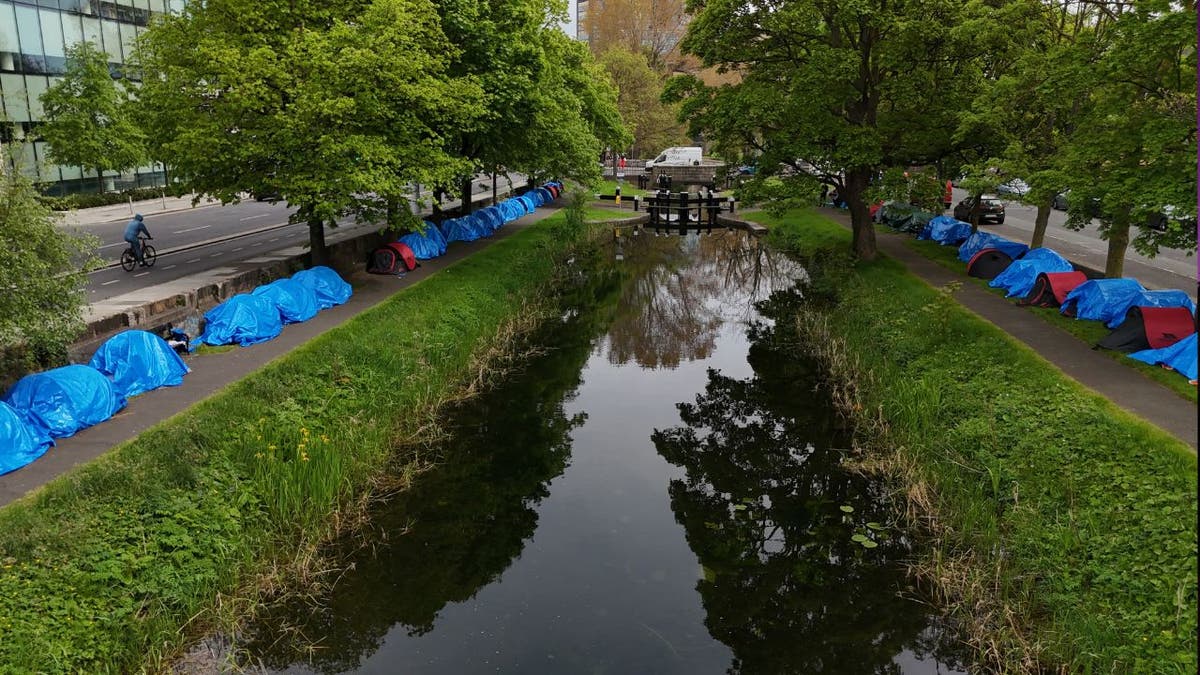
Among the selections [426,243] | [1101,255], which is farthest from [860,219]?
[426,243]

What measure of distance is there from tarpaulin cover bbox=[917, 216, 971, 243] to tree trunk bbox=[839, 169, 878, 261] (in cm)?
398

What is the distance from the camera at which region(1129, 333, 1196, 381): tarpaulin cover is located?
14.1 metres

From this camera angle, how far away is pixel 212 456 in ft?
39.9

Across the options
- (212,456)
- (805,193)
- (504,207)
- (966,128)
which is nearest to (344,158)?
(212,456)

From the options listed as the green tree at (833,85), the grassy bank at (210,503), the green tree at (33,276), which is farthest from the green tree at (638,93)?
the green tree at (33,276)

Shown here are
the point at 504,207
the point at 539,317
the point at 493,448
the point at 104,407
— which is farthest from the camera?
the point at 504,207

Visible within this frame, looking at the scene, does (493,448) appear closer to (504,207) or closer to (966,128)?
(966,128)

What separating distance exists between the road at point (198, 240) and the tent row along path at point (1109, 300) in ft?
65.7

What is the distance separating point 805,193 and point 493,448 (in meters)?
15.1

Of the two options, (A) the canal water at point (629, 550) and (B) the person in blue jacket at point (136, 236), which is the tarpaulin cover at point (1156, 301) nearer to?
(A) the canal water at point (629, 550)

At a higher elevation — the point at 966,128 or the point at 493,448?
the point at 966,128

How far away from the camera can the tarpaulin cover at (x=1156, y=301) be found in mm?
16406

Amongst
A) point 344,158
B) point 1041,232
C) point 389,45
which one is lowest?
point 1041,232

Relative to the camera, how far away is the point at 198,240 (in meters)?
32.4
